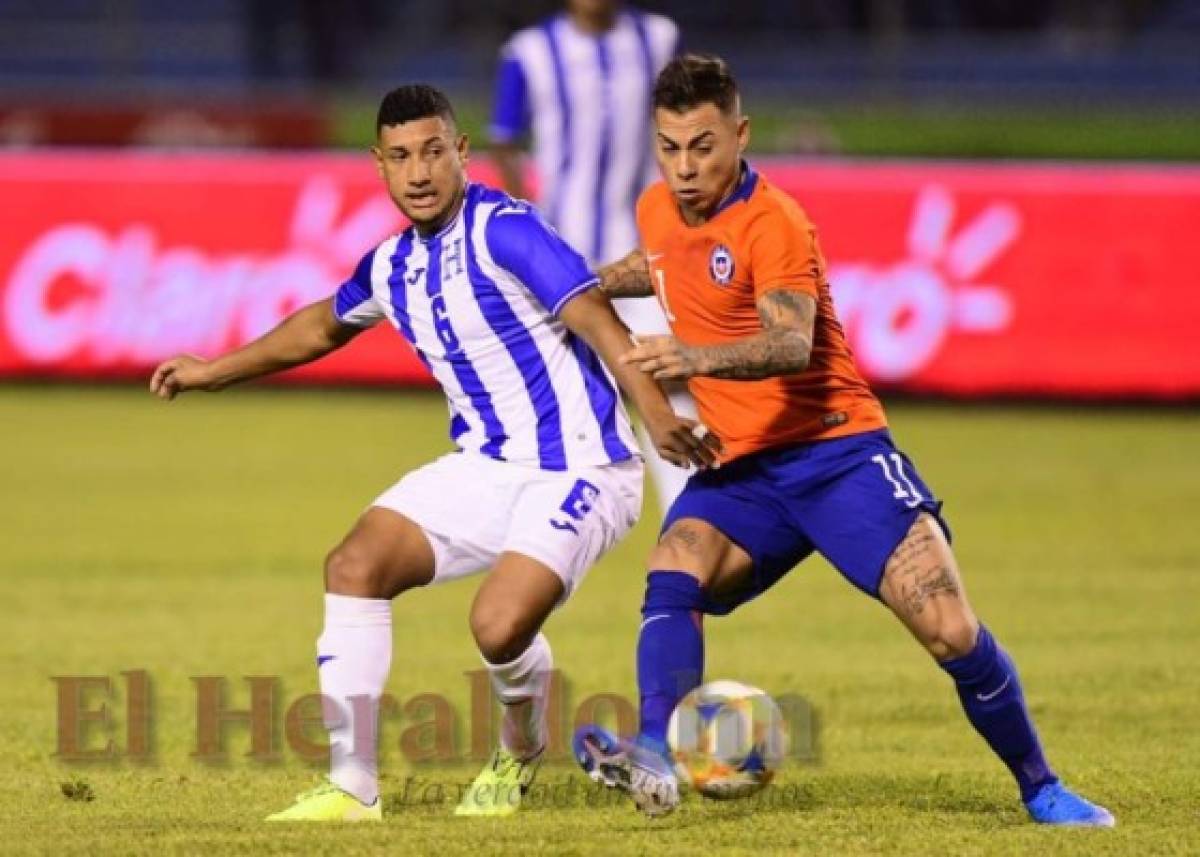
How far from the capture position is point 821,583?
10.2 m

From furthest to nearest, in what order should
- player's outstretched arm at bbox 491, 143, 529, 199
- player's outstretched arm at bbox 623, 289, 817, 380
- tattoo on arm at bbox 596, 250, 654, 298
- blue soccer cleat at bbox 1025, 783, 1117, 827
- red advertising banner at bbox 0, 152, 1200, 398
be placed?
red advertising banner at bbox 0, 152, 1200, 398, player's outstretched arm at bbox 491, 143, 529, 199, tattoo on arm at bbox 596, 250, 654, 298, blue soccer cleat at bbox 1025, 783, 1117, 827, player's outstretched arm at bbox 623, 289, 817, 380

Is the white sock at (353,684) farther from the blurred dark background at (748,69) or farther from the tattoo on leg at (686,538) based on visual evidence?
the blurred dark background at (748,69)

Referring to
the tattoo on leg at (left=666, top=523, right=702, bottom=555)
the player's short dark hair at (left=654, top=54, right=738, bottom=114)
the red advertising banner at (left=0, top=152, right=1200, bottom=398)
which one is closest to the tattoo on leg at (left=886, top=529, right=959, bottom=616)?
the tattoo on leg at (left=666, top=523, right=702, bottom=555)

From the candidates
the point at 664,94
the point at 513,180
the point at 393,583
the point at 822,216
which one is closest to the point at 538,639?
the point at 393,583

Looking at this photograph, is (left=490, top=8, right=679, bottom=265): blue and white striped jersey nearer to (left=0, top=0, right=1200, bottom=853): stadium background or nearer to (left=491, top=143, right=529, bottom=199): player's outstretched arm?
(left=491, top=143, right=529, bottom=199): player's outstretched arm

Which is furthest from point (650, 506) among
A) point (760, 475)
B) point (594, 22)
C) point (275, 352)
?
point (760, 475)

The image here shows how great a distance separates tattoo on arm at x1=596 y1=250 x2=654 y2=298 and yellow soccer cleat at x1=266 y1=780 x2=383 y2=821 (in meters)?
1.44

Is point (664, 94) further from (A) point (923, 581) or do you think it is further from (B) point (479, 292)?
(A) point (923, 581)

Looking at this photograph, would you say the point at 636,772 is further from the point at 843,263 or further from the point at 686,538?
the point at 843,263

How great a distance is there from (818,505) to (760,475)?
0.17 m

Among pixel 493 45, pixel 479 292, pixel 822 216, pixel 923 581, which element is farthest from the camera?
pixel 493 45

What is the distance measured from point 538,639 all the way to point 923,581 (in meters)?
1.06

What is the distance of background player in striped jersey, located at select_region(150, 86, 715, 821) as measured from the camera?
576 cm

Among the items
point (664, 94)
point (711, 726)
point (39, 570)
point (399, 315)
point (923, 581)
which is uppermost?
point (664, 94)
